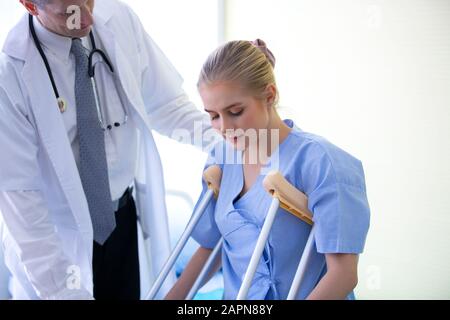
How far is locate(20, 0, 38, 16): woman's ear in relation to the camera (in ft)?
3.70

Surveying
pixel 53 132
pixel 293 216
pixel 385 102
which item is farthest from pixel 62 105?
pixel 385 102

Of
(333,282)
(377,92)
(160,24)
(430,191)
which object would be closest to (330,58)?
(377,92)

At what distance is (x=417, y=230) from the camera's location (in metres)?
1.59

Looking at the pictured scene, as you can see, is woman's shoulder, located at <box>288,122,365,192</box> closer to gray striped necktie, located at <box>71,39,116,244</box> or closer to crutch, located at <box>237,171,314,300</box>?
crutch, located at <box>237,171,314,300</box>

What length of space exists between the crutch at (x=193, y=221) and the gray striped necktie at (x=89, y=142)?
0.25 metres

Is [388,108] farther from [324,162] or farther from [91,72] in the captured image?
[91,72]

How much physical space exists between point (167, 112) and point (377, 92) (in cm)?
69

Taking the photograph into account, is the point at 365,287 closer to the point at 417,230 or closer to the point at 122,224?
the point at 417,230

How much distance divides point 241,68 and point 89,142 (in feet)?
1.45

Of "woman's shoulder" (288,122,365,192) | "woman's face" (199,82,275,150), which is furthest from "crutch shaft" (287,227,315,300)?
"woman's face" (199,82,275,150)

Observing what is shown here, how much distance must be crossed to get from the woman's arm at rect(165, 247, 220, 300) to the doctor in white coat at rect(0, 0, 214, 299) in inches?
7.1

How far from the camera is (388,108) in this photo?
1.63m

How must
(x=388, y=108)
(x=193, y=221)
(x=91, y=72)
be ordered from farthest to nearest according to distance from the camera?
1. (x=388, y=108)
2. (x=91, y=72)
3. (x=193, y=221)

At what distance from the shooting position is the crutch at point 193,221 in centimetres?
114
